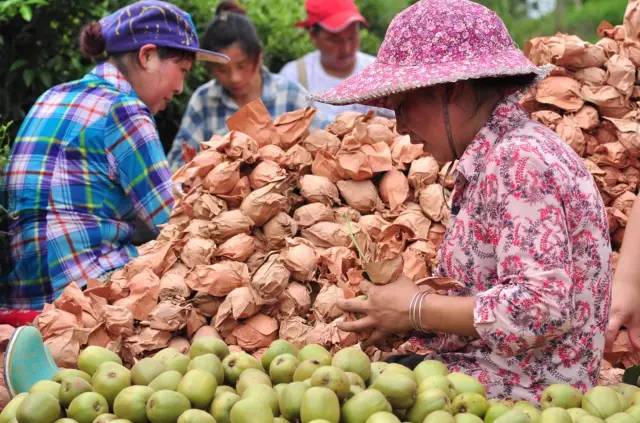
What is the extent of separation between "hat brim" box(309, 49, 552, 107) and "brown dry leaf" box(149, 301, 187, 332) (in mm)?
1092

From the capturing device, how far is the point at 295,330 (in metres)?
3.21

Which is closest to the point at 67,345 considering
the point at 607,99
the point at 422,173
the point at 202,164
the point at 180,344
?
the point at 180,344

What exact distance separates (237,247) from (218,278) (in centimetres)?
14

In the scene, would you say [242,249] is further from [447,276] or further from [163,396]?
[163,396]

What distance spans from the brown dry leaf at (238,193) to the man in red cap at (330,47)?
2.91 m

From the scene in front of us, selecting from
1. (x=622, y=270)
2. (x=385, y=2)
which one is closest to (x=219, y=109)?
(x=622, y=270)

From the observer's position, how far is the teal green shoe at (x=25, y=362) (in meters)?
2.43

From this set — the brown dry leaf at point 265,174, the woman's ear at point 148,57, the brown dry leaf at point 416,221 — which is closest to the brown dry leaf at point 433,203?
the brown dry leaf at point 416,221

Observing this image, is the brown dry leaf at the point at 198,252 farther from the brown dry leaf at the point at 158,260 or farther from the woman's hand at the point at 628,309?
the woman's hand at the point at 628,309

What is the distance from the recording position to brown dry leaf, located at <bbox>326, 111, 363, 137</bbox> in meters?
3.78

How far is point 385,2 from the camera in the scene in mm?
11867

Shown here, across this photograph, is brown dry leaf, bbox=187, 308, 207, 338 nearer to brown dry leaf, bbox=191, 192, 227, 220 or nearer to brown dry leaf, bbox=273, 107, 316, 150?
brown dry leaf, bbox=191, 192, 227, 220

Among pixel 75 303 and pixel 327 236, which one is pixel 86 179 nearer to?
pixel 75 303

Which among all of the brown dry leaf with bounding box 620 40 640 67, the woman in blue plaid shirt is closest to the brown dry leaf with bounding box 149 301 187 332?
the brown dry leaf with bounding box 620 40 640 67
